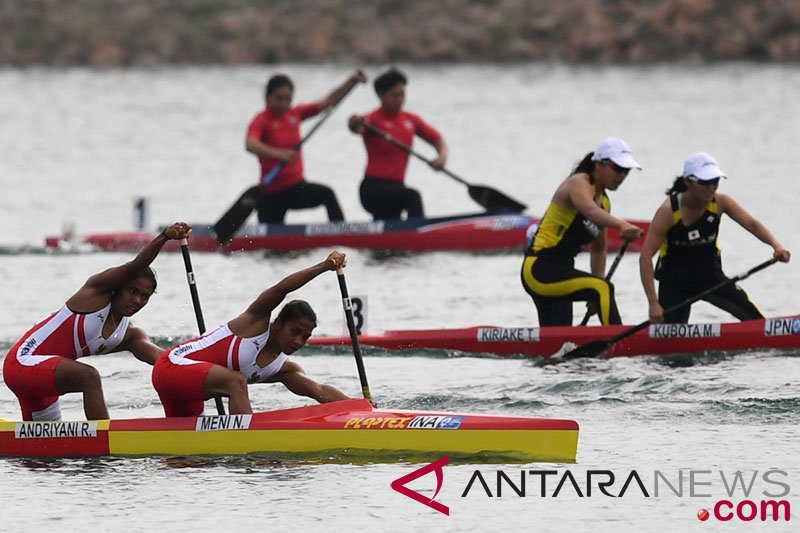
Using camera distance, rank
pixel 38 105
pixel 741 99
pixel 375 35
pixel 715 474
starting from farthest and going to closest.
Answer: pixel 375 35 < pixel 38 105 < pixel 741 99 < pixel 715 474

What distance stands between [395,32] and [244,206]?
1445 inches

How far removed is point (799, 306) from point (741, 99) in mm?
26063

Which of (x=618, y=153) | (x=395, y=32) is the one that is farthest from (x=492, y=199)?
(x=395, y=32)

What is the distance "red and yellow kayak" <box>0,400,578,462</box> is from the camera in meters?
11.4

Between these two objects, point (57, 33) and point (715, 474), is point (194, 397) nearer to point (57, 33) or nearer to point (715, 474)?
point (715, 474)

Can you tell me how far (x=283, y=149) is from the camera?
2088 centimetres

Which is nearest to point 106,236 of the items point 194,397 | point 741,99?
point 194,397

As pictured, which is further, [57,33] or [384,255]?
[57,33]

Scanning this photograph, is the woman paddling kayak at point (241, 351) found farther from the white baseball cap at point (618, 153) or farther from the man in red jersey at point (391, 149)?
the man in red jersey at point (391, 149)

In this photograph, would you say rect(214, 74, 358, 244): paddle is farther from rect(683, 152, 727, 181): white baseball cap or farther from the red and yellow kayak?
the red and yellow kayak

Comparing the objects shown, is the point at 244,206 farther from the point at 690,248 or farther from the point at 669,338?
the point at 690,248

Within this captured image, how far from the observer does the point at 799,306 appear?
1888 cm

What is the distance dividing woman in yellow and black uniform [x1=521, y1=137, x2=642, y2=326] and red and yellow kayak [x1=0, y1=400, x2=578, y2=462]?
123 inches

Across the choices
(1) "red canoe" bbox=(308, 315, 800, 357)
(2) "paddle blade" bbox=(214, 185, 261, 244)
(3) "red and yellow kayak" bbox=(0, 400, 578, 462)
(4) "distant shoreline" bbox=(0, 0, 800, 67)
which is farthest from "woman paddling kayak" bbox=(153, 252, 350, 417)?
(4) "distant shoreline" bbox=(0, 0, 800, 67)
